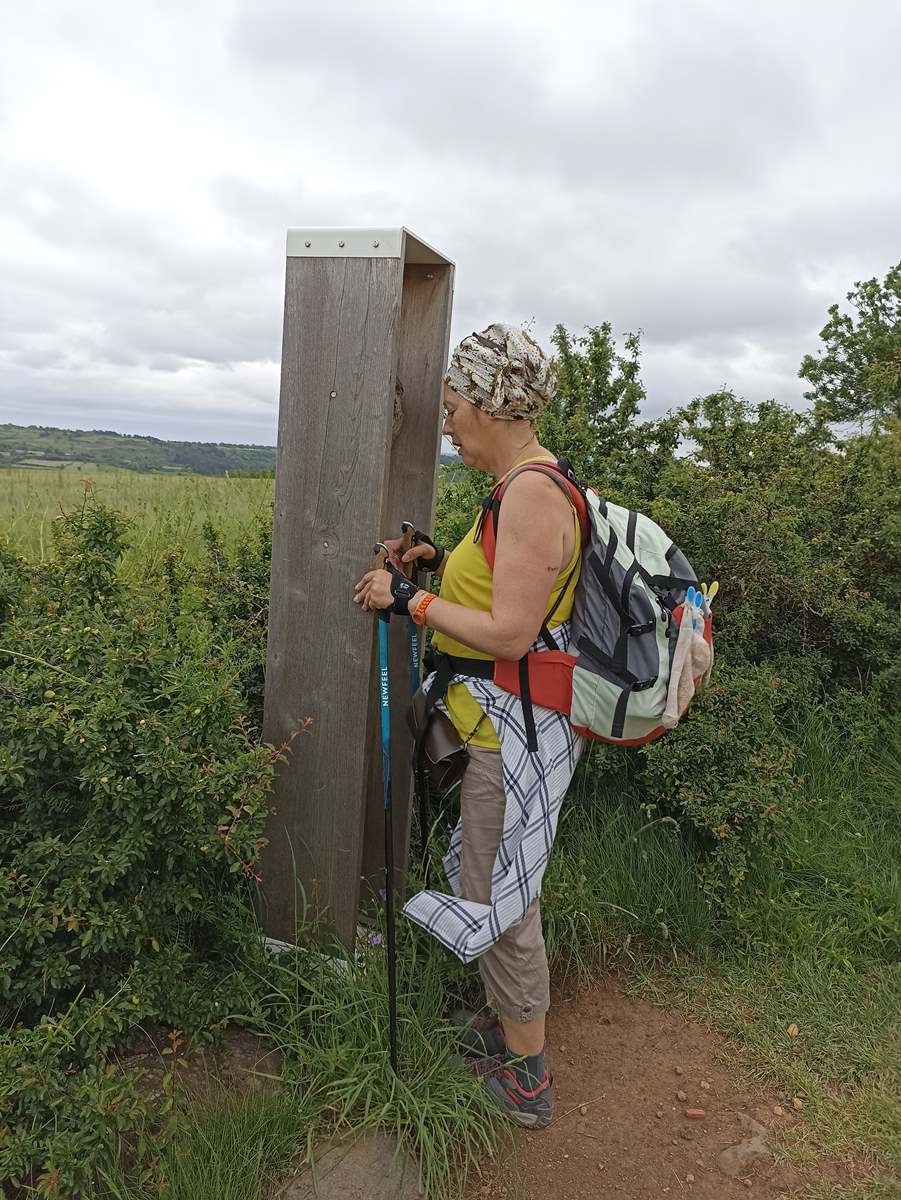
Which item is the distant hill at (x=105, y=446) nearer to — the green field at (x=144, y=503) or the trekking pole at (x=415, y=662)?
the green field at (x=144, y=503)

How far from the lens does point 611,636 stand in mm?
2537

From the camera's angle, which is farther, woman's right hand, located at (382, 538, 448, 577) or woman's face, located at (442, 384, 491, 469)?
woman's right hand, located at (382, 538, 448, 577)

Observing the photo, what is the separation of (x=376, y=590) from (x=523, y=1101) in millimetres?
1585

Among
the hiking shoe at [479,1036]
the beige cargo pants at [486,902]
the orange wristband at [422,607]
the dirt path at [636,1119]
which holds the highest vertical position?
the orange wristband at [422,607]

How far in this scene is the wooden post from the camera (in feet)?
8.81

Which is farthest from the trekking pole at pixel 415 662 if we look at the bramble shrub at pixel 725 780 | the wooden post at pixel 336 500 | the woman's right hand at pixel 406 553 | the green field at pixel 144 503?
the green field at pixel 144 503

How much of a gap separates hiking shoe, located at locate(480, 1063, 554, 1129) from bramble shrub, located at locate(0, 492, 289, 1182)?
2.82 feet

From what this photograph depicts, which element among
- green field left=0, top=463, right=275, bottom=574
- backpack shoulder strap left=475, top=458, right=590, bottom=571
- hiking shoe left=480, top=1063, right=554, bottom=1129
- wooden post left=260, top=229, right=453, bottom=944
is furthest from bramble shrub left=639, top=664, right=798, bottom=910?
green field left=0, top=463, right=275, bottom=574

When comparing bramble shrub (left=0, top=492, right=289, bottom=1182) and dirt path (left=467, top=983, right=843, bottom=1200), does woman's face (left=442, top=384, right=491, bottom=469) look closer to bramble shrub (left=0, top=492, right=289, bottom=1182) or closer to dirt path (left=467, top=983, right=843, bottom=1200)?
bramble shrub (left=0, top=492, right=289, bottom=1182)

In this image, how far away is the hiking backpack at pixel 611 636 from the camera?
2506 mm

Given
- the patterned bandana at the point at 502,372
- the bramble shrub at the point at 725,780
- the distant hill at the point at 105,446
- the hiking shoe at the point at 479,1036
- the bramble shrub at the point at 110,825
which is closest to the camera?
the bramble shrub at the point at 110,825

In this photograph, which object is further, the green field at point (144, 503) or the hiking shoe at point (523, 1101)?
the green field at point (144, 503)

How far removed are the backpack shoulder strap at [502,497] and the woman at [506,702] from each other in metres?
0.02

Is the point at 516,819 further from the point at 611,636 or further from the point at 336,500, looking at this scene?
the point at 336,500
